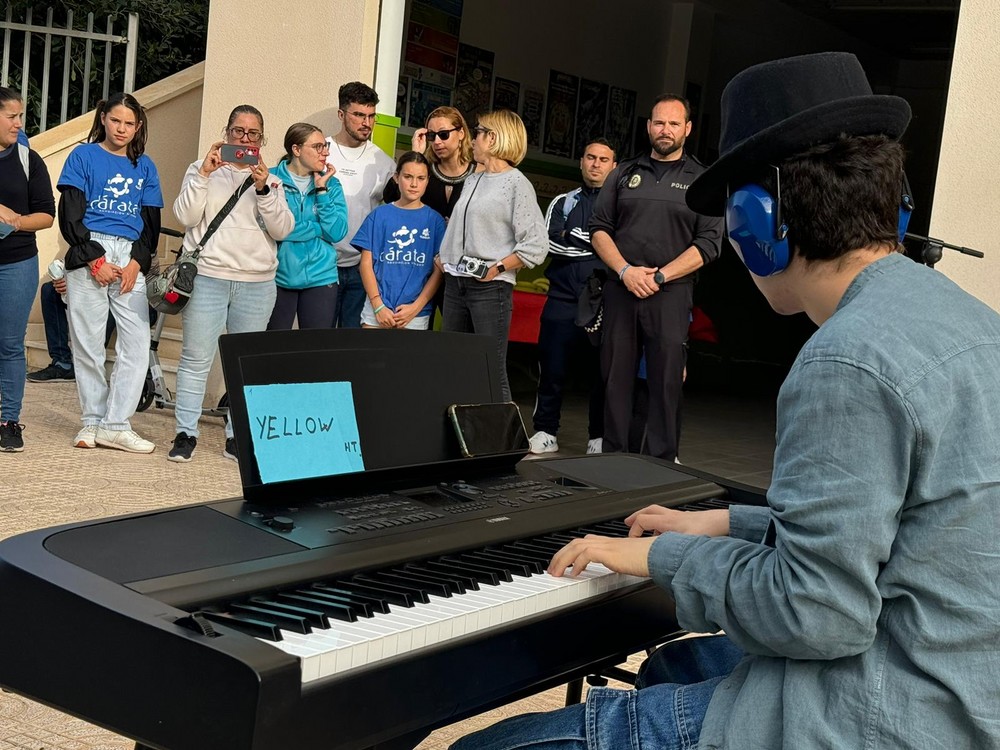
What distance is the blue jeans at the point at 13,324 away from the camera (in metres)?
6.19

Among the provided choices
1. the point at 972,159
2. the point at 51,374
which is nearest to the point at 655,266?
the point at 972,159

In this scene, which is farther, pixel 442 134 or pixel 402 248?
pixel 442 134

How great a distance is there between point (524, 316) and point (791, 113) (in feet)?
24.9

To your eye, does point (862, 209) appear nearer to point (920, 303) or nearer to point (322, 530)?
point (920, 303)

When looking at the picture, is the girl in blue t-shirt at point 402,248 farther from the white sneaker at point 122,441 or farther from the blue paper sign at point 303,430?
the blue paper sign at point 303,430

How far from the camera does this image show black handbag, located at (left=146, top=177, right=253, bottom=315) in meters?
6.21

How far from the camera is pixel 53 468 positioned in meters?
6.10

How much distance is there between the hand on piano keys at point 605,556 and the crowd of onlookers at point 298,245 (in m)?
4.06

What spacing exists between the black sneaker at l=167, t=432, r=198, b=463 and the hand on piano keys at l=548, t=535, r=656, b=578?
16.0ft

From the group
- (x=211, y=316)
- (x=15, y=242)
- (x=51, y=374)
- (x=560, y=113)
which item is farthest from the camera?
(x=560, y=113)

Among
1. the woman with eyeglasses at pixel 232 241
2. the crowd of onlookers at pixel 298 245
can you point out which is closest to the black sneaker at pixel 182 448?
the crowd of onlookers at pixel 298 245

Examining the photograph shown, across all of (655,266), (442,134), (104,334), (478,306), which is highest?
(442,134)

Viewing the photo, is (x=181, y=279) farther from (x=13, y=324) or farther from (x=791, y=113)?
(x=791, y=113)

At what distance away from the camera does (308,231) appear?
650cm
